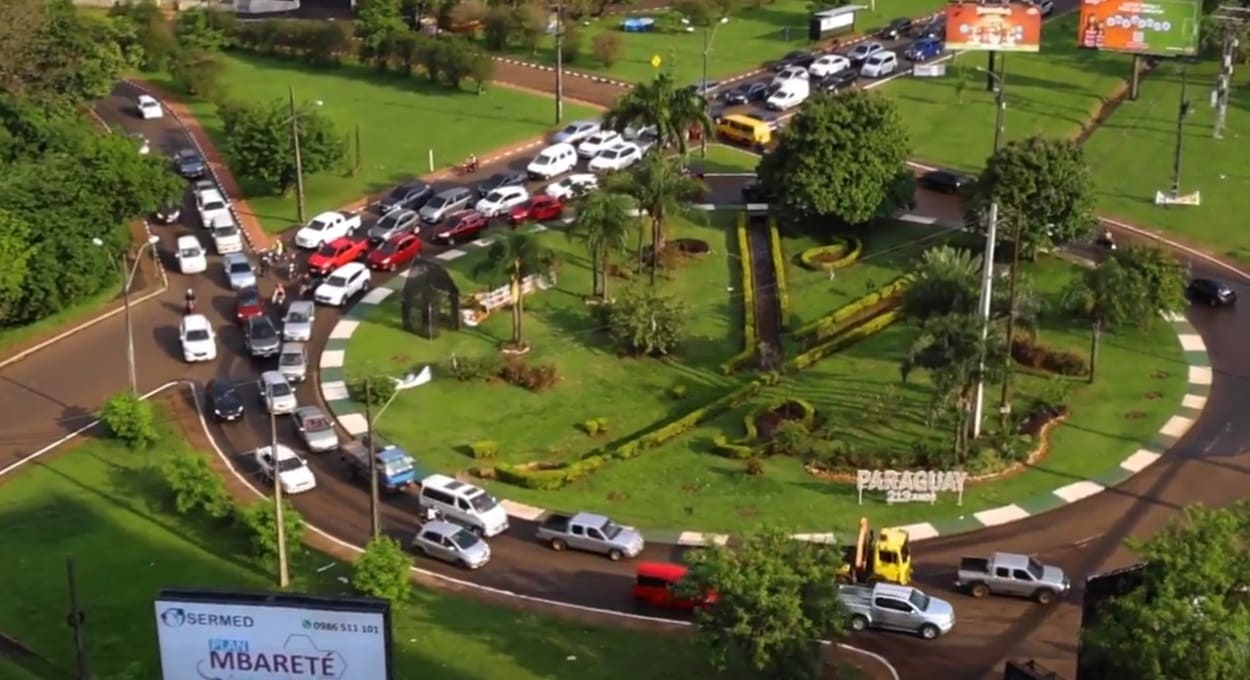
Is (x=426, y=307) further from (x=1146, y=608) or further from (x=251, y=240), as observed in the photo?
(x=1146, y=608)

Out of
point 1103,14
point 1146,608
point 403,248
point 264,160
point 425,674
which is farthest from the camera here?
point 1103,14

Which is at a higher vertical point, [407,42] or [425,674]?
[407,42]

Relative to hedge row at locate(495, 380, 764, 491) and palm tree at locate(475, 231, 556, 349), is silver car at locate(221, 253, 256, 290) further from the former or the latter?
hedge row at locate(495, 380, 764, 491)

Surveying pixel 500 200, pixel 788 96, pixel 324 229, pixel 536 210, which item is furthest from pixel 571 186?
pixel 788 96

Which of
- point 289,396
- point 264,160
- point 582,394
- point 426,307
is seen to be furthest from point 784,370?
point 264,160

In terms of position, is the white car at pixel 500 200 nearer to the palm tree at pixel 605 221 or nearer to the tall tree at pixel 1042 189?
the palm tree at pixel 605 221

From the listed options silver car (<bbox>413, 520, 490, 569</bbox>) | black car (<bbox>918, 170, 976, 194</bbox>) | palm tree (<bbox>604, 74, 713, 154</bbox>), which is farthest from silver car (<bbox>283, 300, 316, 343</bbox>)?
black car (<bbox>918, 170, 976, 194</bbox>)

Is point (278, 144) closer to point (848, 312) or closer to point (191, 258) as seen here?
point (191, 258)

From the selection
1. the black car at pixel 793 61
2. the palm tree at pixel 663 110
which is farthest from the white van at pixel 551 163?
the black car at pixel 793 61
